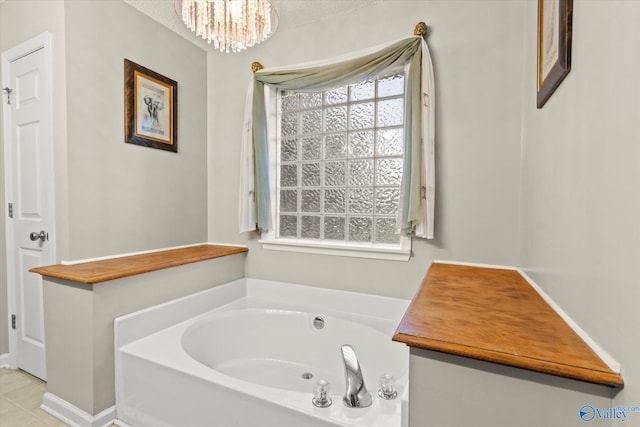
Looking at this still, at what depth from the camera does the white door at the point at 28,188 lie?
1.94 meters

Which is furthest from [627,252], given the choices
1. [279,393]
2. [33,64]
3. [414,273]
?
[33,64]

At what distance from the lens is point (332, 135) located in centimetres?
240

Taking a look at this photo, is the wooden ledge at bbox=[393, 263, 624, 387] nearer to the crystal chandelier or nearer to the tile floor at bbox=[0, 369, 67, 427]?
the crystal chandelier

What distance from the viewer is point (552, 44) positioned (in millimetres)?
1134

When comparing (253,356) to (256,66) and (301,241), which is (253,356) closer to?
(301,241)

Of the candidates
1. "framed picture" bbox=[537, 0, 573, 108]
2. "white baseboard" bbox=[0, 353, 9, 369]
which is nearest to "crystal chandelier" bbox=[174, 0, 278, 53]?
"framed picture" bbox=[537, 0, 573, 108]

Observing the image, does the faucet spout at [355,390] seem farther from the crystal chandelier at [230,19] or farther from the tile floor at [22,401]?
the crystal chandelier at [230,19]

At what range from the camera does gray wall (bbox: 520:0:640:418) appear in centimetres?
62

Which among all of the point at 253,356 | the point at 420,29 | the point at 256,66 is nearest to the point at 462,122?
the point at 420,29

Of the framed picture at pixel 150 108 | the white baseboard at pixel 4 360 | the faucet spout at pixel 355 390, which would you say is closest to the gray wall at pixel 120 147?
the framed picture at pixel 150 108

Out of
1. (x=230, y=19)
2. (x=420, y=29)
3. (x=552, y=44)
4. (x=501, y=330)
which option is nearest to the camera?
(x=501, y=330)

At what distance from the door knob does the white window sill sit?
1368 millimetres

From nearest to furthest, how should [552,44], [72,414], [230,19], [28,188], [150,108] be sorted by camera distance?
[552,44]
[230,19]
[72,414]
[28,188]
[150,108]

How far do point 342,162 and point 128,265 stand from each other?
1.55 m
